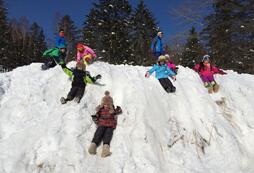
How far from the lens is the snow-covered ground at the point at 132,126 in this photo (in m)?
8.48

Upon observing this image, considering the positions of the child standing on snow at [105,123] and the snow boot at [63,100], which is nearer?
the child standing on snow at [105,123]

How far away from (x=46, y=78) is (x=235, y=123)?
6243 millimetres

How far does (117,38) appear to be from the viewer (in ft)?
109

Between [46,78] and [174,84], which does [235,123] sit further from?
[46,78]

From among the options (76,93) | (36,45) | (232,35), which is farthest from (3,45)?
(76,93)

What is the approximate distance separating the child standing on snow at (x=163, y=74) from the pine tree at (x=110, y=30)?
20422 millimetres

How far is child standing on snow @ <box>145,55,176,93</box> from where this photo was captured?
10852 mm

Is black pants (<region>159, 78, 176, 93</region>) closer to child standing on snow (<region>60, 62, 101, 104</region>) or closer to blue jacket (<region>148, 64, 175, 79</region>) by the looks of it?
blue jacket (<region>148, 64, 175, 79</region>)

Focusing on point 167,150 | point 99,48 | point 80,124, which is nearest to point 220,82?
point 167,150

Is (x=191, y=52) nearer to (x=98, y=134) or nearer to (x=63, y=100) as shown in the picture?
(x=63, y=100)

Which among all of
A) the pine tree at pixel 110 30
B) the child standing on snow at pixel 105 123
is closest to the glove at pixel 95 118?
the child standing on snow at pixel 105 123

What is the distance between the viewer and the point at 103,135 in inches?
356

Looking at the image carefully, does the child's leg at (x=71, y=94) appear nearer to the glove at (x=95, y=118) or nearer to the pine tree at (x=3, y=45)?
the glove at (x=95, y=118)

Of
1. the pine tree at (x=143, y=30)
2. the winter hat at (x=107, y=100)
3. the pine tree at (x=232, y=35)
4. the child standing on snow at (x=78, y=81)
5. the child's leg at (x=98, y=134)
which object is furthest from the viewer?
the pine tree at (x=143, y=30)
